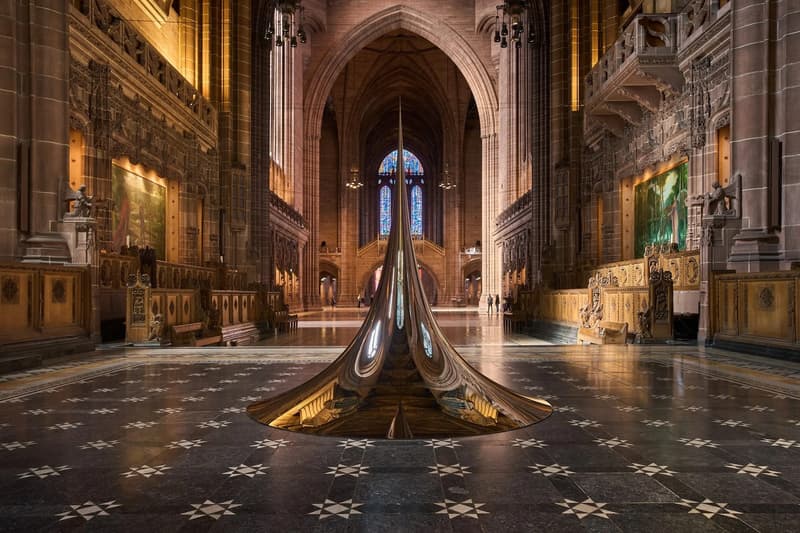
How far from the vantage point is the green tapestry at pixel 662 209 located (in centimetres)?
1214

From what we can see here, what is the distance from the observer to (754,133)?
28.6 feet

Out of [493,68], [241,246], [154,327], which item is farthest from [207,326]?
[493,68]

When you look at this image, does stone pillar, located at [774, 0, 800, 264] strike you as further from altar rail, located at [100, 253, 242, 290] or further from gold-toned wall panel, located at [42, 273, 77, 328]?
altar rail, located at [100, 253, 242, 290]

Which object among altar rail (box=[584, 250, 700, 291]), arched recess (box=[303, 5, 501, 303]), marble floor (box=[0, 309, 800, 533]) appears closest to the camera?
marble floor (box=[0, 309, 800, 533])

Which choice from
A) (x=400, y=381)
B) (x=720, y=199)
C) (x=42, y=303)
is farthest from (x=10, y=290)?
(x=720, y=199)

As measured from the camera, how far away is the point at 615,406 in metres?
4.37

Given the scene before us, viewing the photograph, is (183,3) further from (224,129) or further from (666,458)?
(666,458)

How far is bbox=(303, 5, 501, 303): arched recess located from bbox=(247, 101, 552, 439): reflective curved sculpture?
2885 centimetres

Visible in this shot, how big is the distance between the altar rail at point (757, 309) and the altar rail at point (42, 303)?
904 centimetres

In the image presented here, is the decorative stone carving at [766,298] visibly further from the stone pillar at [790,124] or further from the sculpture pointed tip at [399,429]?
the sculpture pointed tip at [399,429]

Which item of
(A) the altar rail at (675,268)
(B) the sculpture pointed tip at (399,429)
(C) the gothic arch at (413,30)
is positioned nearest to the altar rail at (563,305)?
(A) the altar rail at (675,268)

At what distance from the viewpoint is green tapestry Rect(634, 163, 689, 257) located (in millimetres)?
12145

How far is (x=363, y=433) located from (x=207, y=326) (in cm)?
923

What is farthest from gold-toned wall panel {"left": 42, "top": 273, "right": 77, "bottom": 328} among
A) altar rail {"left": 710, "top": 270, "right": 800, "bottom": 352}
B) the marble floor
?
altar rail {"left": 710, "top": 270, "right": 800, "bottom": 352}
